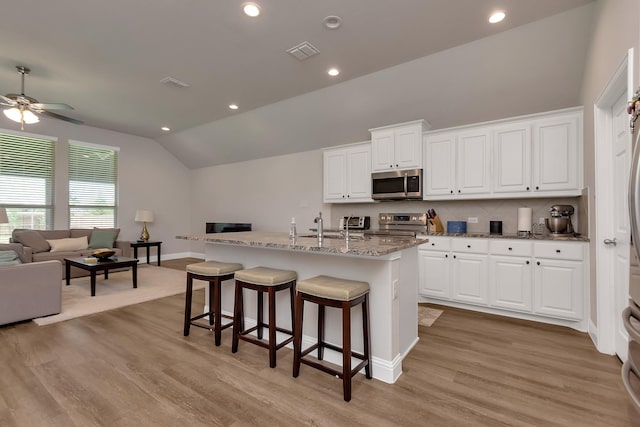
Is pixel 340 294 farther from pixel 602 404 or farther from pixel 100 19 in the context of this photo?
pixel 100 19

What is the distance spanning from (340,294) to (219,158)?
20.7 ft

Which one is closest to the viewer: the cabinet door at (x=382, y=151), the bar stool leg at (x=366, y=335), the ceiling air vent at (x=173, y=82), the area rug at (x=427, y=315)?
the bar stool leg at (x=366, y=335)

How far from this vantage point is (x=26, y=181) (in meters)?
5.62

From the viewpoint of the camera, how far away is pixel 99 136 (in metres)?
6.55

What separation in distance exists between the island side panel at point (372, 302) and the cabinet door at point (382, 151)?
212 centimetres

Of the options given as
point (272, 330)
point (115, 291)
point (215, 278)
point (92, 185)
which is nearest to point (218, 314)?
point (215, 278)

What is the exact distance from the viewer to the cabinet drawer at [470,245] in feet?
11.7

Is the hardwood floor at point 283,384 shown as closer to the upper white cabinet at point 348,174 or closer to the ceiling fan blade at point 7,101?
the upper white cabinet at point 348,174

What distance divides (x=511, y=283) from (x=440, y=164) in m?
1.73

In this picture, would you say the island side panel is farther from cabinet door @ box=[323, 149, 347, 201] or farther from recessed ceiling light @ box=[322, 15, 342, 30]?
cabinet door @ box=[323, 149, 347, 201]

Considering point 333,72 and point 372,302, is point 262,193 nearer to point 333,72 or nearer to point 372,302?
point 333,72

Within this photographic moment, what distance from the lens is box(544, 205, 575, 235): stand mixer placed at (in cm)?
340

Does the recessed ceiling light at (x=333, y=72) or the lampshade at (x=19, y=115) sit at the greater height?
the recessed ceiling light at (x=333, y=72)

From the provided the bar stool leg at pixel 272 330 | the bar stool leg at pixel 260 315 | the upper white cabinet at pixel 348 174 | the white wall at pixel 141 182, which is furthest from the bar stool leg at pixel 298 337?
the white wall at pixel 141 182
